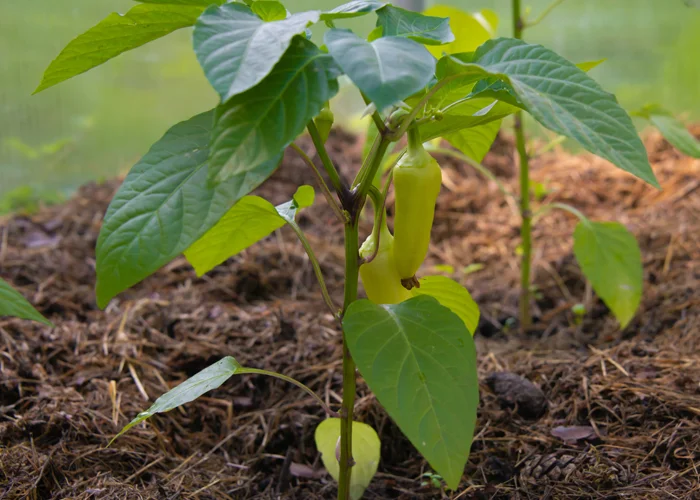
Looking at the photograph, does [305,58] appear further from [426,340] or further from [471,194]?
[471,194]

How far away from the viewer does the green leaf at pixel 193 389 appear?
0.75 metres

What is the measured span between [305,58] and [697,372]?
92 cm

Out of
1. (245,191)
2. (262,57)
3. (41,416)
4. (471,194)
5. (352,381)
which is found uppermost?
(262,57)

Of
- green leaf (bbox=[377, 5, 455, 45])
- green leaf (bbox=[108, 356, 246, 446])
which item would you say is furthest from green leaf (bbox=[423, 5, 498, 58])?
green leaf (bbox=[108, 356, 246, 446])

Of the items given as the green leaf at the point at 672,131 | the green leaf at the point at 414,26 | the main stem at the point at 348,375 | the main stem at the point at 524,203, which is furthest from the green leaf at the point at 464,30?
the main stem at the point at 348,375

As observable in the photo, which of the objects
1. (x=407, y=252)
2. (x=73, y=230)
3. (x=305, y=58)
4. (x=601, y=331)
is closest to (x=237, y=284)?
(x=73, y=230)

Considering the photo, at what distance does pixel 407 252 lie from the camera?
2.43ft

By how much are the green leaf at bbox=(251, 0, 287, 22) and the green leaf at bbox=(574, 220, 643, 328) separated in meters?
1.00

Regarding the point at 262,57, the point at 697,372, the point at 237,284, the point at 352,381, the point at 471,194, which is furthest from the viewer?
the point at 471,194

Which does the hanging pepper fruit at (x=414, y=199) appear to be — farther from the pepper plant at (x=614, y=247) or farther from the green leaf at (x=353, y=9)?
the pepper plant at (x=614, y=247)

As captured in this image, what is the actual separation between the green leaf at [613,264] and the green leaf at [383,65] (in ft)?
3.34

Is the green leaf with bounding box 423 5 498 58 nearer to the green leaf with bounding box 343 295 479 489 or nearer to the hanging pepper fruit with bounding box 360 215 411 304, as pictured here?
the hanging pepper fruit with bounding box 360 215 411 304

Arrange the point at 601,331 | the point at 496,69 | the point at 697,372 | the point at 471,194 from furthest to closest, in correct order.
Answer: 1. the point at 471,194
2. the point at 601,331
3. the point at 697,372
4. the point at 496,69

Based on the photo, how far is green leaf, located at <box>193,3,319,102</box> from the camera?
0.53 m
